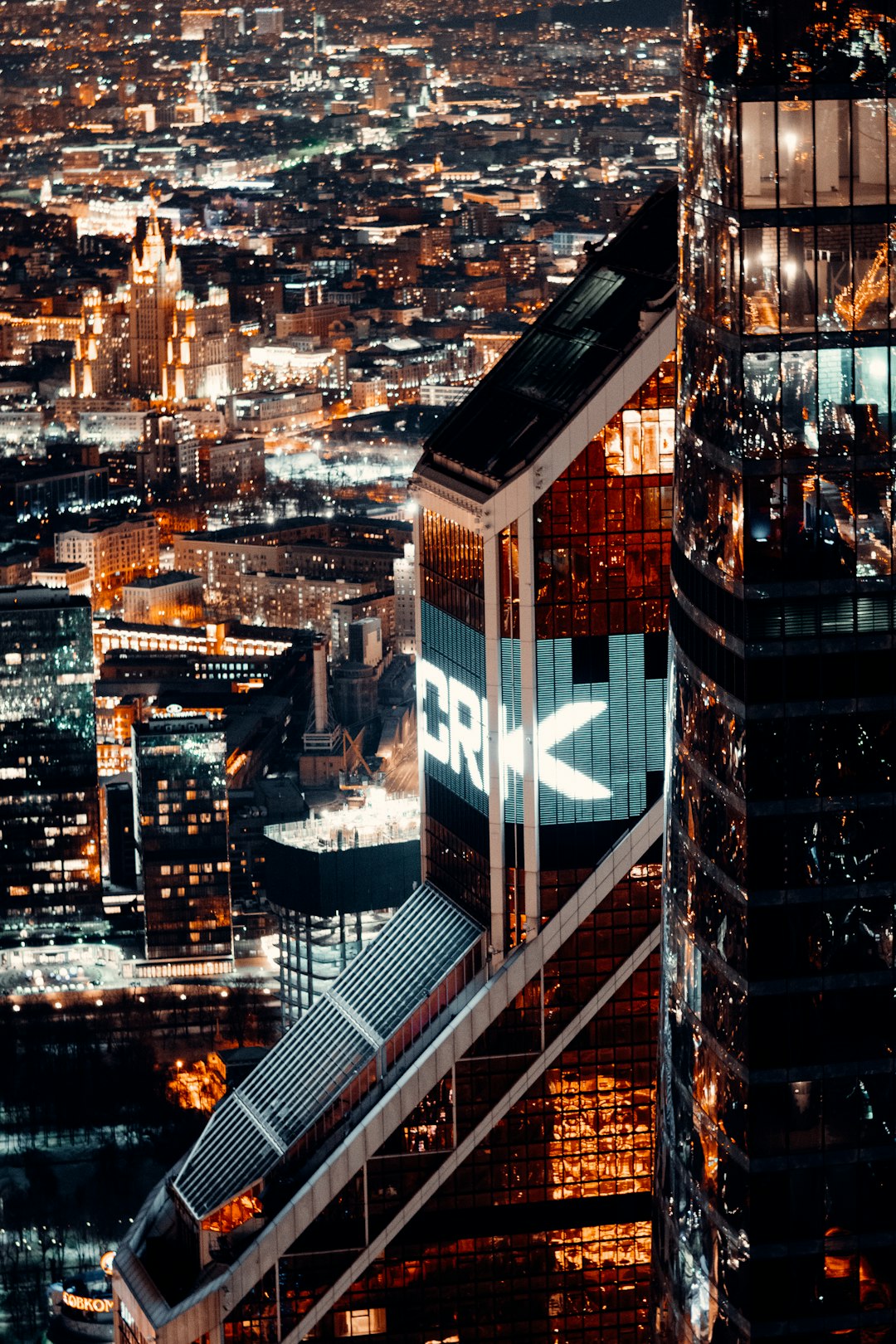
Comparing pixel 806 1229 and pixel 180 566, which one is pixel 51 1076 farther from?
pixel 180 566

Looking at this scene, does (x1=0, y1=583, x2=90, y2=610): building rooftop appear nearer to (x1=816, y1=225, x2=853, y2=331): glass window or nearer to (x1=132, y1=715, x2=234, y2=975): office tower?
(x1=132, y1=715, x2=234, y2=975): office tower

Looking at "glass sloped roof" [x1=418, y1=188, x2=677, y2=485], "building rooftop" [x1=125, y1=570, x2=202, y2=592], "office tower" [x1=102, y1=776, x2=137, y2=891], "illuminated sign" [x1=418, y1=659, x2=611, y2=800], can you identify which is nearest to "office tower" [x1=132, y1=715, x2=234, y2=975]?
"office tower" [x1=102, y1=776, x2=137, y2=891]

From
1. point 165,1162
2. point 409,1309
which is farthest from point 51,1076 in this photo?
point 409,1309

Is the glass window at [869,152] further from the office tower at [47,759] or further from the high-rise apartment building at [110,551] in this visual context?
the high-rise apartment building at [110,551]

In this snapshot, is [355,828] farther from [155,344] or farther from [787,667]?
[155,344]

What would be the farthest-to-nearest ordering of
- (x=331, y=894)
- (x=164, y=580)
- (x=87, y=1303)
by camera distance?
(x=164, y=580), (x=331, y=894), (x=87, y=1303)

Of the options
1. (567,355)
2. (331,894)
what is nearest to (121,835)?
(331,894)
